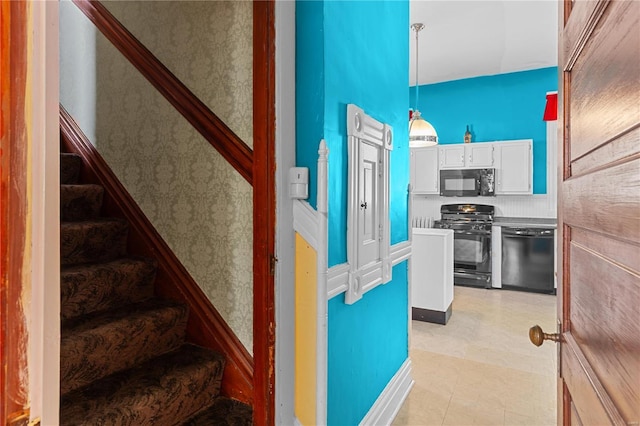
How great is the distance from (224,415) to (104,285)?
813 mm

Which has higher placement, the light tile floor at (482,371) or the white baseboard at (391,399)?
the white baseboard at (391,399)

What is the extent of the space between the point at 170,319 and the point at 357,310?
2.85ft

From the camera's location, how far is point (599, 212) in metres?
0.70

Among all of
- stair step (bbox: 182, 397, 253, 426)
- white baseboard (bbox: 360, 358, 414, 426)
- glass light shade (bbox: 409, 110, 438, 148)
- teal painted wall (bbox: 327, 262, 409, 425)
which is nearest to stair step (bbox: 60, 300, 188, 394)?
stair step (bbox: 182, 397, 253, 426)

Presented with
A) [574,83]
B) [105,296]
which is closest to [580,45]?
[574,83]

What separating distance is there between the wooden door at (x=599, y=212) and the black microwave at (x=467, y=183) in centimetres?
478

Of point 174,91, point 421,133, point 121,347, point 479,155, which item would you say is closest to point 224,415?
point 121,347

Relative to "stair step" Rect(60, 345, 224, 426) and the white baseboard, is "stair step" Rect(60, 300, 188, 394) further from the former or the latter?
the white baseboard

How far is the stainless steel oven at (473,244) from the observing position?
535 cm

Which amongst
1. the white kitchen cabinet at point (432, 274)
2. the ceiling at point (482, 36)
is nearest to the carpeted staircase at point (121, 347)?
the white kitchen cabinet at point (432, 274)

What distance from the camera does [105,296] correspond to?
187 cm

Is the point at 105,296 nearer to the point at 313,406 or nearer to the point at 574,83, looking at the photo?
the point at 313,406

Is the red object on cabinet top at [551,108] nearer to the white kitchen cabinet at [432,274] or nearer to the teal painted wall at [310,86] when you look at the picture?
the white kitchen cabinet at [432,274]

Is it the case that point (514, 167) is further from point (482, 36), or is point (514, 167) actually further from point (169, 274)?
point (169, 274)
